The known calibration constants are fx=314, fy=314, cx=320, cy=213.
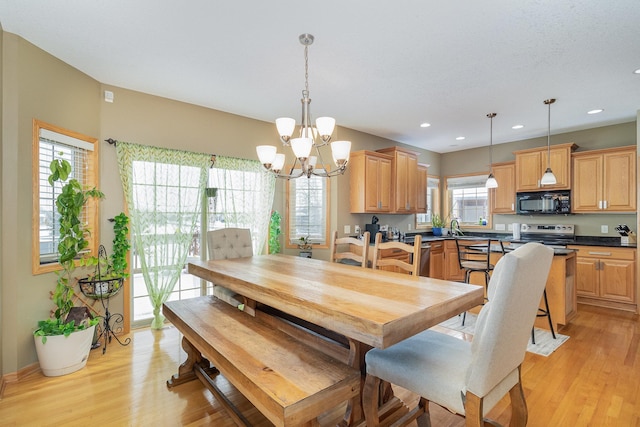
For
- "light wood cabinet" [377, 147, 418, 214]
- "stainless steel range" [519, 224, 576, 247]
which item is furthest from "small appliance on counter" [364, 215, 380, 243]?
"stainless steel range" [519, 224, 576, 247]

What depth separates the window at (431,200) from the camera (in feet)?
21.4

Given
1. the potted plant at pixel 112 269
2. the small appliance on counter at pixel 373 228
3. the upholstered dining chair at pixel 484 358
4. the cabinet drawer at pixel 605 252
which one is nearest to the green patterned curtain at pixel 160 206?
the potted plant at pixel 112 269

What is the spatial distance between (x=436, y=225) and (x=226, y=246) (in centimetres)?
452

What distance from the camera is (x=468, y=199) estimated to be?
6320mm

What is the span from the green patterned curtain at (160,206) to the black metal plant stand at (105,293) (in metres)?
0.34

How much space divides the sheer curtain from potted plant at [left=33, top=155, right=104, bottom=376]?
4.90 ft

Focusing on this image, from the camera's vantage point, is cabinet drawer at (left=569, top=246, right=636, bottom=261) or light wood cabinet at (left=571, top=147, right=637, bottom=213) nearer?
cabinet drawer at (left=569, top=246, right=636, bottom=261)

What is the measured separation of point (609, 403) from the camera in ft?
7.04

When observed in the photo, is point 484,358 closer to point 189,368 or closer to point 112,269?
point 189,368

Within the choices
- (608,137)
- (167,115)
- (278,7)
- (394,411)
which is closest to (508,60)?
(278,7)

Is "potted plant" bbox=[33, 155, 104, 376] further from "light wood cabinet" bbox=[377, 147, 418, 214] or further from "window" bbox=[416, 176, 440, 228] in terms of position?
"window" bbox=[416, 176, 440, 228]

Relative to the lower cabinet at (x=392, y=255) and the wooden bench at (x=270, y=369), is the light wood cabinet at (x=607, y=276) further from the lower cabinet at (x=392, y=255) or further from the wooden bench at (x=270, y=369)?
the wooden bench at (x=270, y=369)

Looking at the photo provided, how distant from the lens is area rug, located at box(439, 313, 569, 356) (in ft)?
9.81

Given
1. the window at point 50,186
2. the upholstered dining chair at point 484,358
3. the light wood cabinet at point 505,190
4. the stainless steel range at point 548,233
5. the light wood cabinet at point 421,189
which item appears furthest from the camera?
the light wood cabinet at point 421,189
